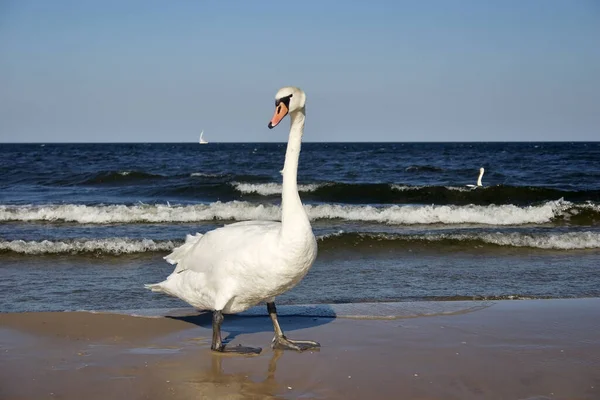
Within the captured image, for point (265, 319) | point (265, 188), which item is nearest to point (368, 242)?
point (265, 319)

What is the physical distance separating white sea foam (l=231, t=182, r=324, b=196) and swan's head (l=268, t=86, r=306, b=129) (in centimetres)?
2071

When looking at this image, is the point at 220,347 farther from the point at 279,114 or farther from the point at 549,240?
the point at 549,240

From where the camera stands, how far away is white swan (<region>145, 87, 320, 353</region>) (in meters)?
5.63

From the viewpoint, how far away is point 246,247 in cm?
586

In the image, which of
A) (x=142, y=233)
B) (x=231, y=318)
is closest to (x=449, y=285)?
(x=231, y=318)

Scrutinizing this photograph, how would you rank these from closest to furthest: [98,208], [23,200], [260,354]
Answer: [260,354] < [98,208] < [23,200]

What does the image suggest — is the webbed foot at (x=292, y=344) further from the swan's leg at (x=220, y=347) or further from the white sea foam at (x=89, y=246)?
the white sea foam at (x=89, y=246)

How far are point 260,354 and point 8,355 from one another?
217cm

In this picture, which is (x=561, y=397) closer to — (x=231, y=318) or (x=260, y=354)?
(x=260, y=354)

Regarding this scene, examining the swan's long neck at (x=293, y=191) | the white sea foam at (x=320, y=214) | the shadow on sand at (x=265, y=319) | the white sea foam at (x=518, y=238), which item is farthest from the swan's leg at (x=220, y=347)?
the white sea foam at (x=320, y=214)

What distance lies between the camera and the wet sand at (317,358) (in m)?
5.10

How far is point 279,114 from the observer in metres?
5.55

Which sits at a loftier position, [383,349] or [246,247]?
[246,247]

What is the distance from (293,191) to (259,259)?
24.6 inches
